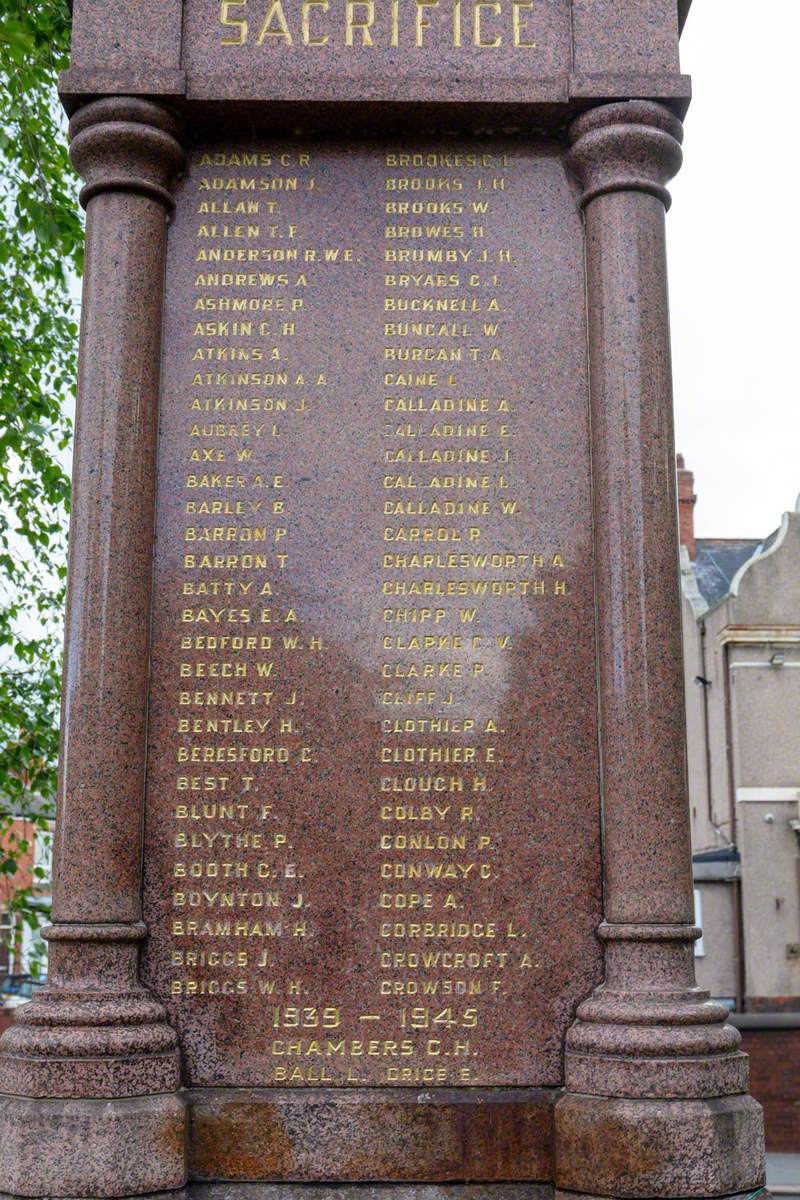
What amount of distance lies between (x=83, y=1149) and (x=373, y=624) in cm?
243

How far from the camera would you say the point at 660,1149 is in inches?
192

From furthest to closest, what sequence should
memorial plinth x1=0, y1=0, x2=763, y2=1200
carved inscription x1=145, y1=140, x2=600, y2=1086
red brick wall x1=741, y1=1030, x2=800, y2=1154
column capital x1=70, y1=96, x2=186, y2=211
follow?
red brick wall x1=741, y1=1030, x2=800, y2=1154 → column capital x1=70, y1=96, x2=186, y2=211 → carved inscription x1=145, y1=140, x2=600, y2=1086 → memorial plinth x1=0, y1=0, x2=763, y2=1200

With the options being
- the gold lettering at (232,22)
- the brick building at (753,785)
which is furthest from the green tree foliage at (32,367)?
the brick building at (753,785)

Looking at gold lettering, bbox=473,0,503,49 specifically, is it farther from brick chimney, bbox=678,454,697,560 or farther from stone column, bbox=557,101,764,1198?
brick chimney, bbox=678,454,697,560

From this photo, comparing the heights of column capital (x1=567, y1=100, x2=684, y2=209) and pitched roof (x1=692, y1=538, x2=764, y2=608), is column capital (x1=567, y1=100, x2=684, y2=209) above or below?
below

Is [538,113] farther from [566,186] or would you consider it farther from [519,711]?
[519,711]

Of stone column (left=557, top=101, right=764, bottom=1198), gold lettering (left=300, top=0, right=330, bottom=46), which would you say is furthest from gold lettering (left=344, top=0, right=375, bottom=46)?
stone column (left=557, top=101, right=764, bottom=1198)

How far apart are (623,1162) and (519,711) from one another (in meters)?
1.87

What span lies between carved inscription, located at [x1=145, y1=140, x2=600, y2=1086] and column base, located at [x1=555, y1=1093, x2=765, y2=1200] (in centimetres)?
39

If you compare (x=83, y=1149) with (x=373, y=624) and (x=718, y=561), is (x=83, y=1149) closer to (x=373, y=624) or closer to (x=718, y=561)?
(x=373, y=624)

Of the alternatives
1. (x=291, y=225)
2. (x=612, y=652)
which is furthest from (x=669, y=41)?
(x=612, y=652)

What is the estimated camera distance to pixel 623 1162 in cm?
490

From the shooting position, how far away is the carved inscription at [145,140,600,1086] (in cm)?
546

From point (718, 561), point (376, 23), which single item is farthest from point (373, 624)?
point (718, 561)
